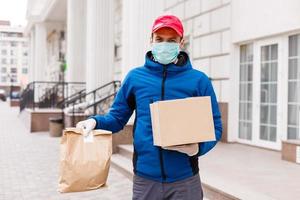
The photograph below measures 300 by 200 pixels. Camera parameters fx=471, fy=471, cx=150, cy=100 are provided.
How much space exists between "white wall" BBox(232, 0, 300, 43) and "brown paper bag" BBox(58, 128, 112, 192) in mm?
5730

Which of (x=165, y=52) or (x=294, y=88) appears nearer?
(x=165, y=52)

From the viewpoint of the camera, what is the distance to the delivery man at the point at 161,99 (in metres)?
2.36

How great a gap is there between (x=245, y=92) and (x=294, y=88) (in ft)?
4.85

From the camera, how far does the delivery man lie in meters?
2.36

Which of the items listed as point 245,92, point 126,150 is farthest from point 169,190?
point 245,92

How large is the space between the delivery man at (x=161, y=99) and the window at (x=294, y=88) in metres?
5.67

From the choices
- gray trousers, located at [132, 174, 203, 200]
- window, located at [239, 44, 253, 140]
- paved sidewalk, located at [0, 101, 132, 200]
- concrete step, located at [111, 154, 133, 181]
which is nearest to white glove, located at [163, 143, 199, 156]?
gray trousers, located at [132, 174, 203, 200]

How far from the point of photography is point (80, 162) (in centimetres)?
248

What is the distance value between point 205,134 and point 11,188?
4.80 meters

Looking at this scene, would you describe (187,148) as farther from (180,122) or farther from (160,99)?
(160,99)

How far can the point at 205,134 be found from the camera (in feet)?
7.51

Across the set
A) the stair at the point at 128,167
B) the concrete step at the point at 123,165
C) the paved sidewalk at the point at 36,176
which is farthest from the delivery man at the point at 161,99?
the concrete step at the point at 123,165

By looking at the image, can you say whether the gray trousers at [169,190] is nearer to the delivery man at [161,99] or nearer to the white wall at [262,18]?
the delivery man at [161,99]

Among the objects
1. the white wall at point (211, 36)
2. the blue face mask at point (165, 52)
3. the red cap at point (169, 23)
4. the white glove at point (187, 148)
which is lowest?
the white glove at point (187, 148)
